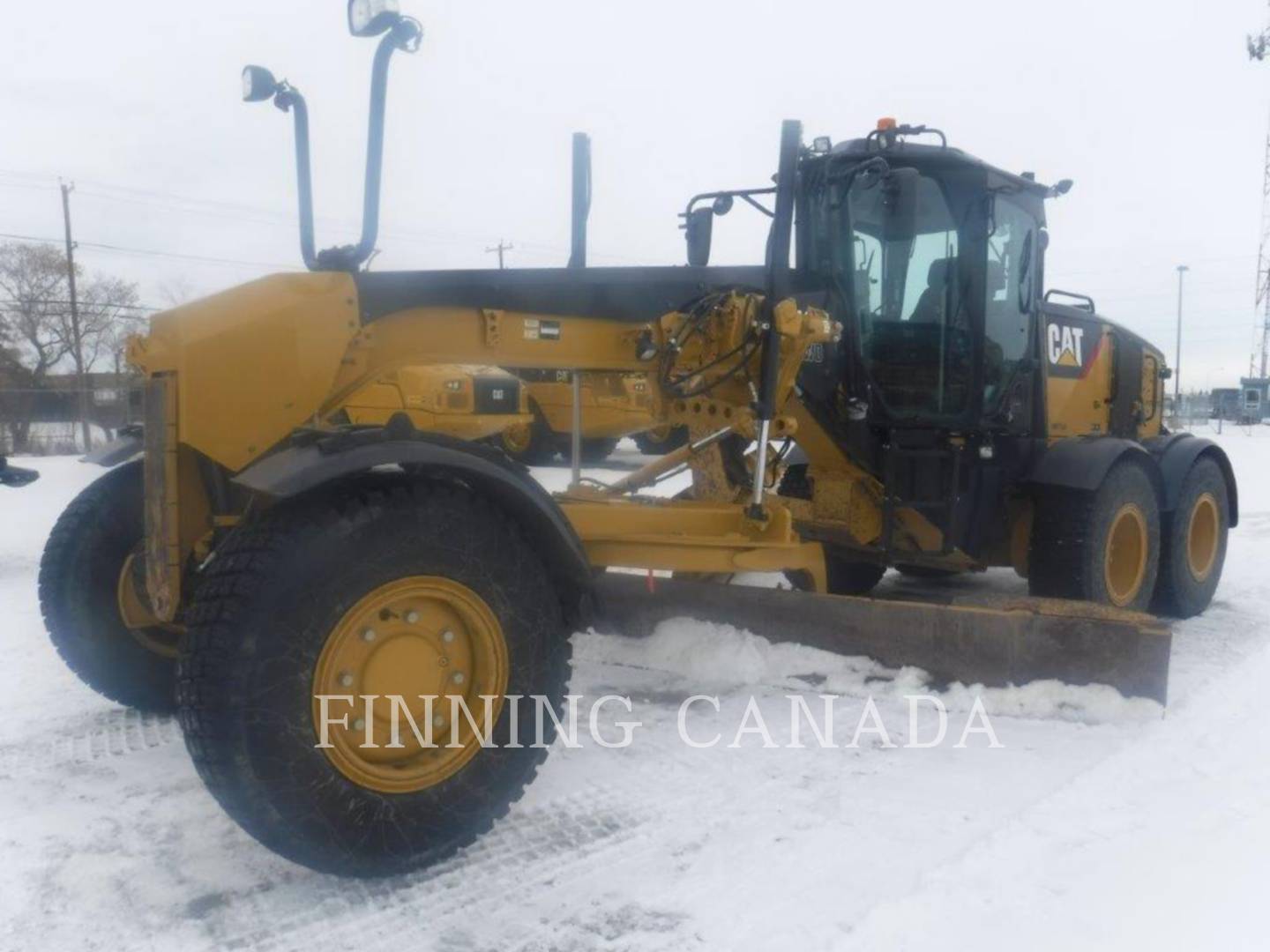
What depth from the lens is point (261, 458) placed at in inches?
123

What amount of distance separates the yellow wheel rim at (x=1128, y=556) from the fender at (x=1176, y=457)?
0.46 metres

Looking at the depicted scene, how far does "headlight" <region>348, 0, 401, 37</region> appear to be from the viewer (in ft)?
9.82

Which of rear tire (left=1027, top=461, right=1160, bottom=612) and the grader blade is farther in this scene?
rear tire (left=1027, top=461, right=1160, bottom=612)

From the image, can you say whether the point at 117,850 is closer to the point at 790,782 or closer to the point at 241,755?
the point at 241,755

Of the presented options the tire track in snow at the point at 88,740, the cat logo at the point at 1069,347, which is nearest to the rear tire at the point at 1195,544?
the cat logo at the point at 1069,347

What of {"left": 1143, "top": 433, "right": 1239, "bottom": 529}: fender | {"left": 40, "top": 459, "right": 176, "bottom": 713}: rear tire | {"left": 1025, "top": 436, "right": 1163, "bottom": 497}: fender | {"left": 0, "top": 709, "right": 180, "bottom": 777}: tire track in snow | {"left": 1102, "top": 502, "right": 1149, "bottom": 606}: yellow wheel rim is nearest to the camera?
{"left": 0, "top": 709, "right": 180, "bottom": 777}: tire track in snow

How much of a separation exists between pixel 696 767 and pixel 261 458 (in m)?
1.81

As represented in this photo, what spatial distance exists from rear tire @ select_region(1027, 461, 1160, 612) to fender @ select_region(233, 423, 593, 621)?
121 inches

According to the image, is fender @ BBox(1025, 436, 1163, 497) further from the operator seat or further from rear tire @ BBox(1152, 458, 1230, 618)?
the operator seat

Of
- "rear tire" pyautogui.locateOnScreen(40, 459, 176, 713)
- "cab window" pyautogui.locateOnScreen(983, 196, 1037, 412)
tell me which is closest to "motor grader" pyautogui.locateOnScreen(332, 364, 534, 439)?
"rear tire" pyautogui.locateOnScreen(40, 459, 176, 713)

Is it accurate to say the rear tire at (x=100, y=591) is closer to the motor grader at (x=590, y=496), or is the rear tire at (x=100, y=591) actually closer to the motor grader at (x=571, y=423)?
the motor grader at (x=590, y=496)

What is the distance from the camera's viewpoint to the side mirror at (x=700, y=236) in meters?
4.62

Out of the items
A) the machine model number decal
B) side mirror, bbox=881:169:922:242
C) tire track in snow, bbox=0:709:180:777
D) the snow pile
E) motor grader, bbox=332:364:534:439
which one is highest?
side mirror, bbox=881:169:922:242

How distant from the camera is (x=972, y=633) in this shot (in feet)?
14.2
